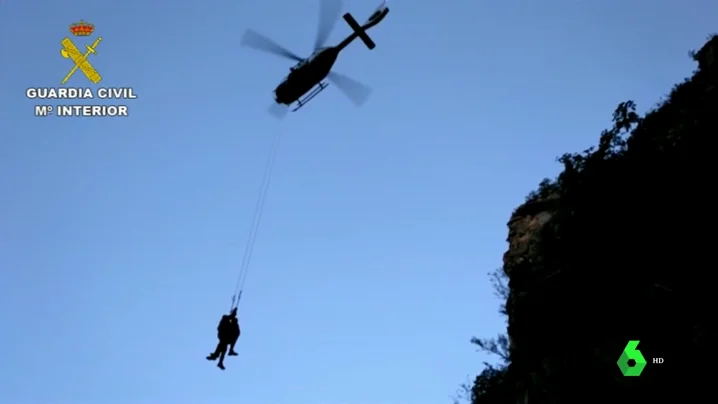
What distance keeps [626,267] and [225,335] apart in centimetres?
1316

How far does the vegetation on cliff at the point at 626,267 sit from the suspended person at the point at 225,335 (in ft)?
34.2

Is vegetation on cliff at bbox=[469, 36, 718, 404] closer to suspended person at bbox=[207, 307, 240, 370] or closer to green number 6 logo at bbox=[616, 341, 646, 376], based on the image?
green number 6 logo at bbox=[616, 341, 646, 376]

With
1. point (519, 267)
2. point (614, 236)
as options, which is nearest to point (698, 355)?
point (614, 236)

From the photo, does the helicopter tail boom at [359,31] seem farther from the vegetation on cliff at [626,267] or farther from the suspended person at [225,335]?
the suspended person at [225,335]

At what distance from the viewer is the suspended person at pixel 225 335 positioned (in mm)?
21000

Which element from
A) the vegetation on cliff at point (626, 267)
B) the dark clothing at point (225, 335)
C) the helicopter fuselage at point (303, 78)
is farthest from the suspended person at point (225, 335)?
the vegetation on cliff at point (626, 267)

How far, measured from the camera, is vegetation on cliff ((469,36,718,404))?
20984mm

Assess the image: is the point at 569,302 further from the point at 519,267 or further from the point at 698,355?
the point at 698,355

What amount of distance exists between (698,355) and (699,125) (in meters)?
7.94

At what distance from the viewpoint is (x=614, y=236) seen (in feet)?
81.5

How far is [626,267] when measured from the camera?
24.1 metres

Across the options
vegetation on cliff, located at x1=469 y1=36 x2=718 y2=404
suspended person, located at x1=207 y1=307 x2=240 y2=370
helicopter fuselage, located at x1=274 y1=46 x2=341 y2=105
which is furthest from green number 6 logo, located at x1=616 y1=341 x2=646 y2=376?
helicopter fuselage, located at x1=274 y1=46 x2=341 y2=105

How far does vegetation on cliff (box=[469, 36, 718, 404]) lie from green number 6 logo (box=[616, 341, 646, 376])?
0.19 m

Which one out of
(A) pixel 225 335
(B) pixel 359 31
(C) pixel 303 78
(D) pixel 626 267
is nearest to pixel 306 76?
(C) pixel 303 78
